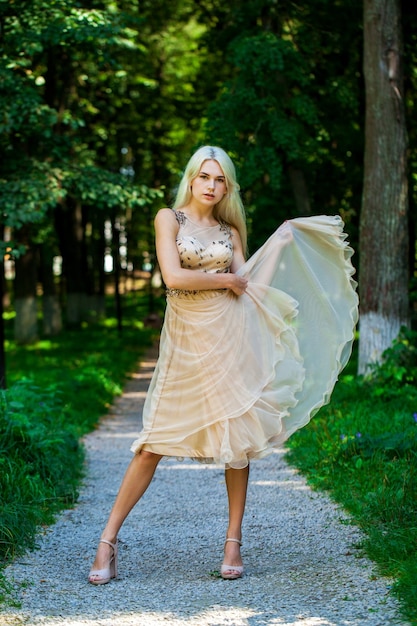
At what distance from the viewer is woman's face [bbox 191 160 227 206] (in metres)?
4.71

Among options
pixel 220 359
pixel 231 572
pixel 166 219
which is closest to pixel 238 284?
pixel 220 359

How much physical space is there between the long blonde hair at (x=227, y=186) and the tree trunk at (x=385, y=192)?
6.33 meters

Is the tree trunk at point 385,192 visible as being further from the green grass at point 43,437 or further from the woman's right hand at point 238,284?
the woman's right hand at point 238,284

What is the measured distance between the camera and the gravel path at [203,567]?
4.01m

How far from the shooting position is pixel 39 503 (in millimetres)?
→ 6078

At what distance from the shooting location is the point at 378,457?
6648 mm

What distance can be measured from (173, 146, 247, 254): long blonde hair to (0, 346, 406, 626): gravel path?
1755mm

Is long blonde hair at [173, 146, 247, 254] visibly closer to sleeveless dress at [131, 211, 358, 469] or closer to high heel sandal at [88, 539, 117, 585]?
sleeveless dress at [131, 211, 358, 469]

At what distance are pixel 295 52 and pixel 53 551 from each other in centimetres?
1044

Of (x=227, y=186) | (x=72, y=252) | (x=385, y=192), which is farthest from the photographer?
(x=72, y=252)

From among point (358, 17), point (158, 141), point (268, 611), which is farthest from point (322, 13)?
point (268, 611)

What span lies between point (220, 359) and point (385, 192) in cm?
693

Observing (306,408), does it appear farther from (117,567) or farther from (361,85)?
(361,85)

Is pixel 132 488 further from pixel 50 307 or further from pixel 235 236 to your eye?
pixel 50 307
